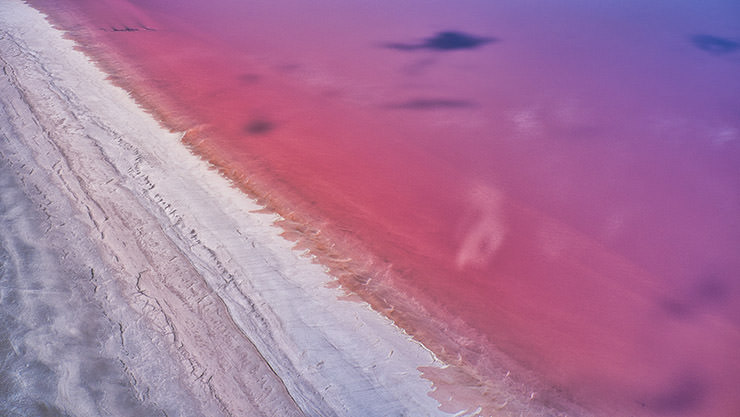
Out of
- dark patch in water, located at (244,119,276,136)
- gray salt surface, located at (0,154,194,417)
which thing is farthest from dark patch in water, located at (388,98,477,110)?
gray salt surface, located at (0,154,194,417)

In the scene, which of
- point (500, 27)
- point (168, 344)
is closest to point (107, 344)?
point (168, 344)

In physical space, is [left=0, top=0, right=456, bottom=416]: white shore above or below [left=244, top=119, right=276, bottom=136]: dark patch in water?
below

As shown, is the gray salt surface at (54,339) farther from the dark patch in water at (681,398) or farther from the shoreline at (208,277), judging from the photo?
the dark patch in water at (681,398)

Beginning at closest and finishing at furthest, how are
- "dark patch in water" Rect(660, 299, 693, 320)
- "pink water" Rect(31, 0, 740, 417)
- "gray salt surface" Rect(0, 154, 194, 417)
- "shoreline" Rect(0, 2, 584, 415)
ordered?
1. "gray salt surface" Rect(0, 154, 194, 417)
2. "shoreline" Rect(0, 2, 584, 415)
3. "pink water" Rect(31, 0, 740, 417)
4. "dark patch in water" Rect(660, 299, 693, 320)

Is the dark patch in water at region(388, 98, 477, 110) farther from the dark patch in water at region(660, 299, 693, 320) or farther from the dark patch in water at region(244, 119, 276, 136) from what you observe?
the dark patch in water at region(660, 299, 693, 320)

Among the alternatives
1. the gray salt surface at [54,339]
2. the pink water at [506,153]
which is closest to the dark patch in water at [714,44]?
the pink water at [506,153]

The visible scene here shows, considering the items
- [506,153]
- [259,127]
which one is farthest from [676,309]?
[259,127]

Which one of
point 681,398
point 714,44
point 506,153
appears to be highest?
point 714,44

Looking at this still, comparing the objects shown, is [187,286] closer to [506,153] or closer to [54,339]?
[54,339]
